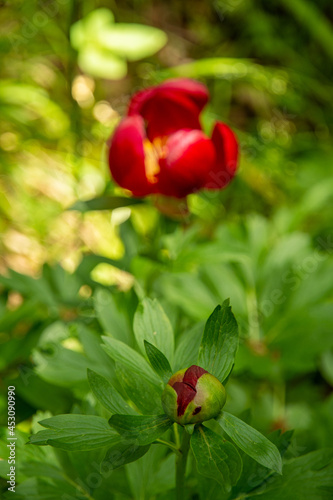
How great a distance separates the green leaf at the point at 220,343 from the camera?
393mm

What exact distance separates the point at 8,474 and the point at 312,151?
1.32 m

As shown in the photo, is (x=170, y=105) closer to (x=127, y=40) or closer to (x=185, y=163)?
(x=185, y=163)

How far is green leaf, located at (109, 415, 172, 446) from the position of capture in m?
0.37

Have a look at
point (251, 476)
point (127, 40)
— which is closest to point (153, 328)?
point (251, 476)

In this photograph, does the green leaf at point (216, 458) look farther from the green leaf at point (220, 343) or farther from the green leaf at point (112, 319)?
the green leaf at point (112, 319)

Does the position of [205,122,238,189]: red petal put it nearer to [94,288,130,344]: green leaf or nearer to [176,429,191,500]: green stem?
[94,288,130,344]: green leaf

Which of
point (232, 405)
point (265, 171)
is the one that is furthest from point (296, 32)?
point (232, 405)

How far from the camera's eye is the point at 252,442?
38 centimetres

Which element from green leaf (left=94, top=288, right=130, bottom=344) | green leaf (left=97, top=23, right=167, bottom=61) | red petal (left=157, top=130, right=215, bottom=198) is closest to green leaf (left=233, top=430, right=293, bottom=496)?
green leaf (left=94, top=288, right=130, bottom=344)

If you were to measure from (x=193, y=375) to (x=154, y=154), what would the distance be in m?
0.51

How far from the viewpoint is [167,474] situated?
21.0 inches

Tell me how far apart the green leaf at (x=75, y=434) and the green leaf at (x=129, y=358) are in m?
0.05

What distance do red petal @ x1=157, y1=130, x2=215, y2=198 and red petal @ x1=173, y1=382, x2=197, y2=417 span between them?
0.43 m

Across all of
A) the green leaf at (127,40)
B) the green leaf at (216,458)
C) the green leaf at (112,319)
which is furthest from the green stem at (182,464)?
the green leaf at (127,40)
